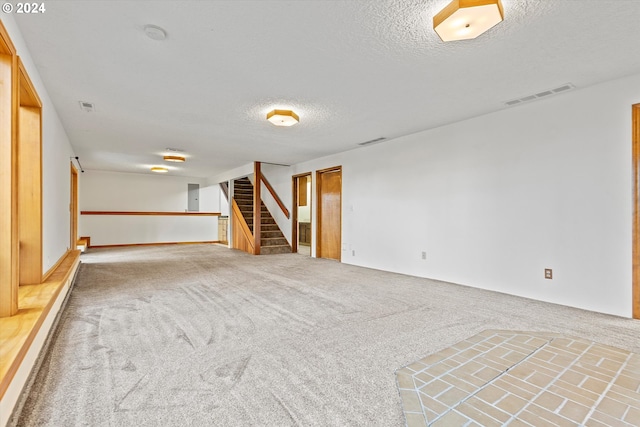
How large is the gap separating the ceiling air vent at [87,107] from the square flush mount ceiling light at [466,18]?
13.5 feet

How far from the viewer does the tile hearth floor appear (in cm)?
147

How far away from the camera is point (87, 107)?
3895mm

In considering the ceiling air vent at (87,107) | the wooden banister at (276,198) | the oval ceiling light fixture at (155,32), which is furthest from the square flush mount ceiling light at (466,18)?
the wooden banister at (276,198)

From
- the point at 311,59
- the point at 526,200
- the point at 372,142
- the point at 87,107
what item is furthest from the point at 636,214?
the point at 87,107

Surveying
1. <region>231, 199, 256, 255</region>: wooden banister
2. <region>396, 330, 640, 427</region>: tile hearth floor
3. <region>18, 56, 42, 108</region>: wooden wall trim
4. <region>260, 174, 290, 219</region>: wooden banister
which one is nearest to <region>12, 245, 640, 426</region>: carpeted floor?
<region>396, 330, 640, 427</region>: tile hearth floor

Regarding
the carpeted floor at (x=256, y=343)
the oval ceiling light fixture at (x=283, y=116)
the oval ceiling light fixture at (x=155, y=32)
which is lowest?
the carpeted floor at (x=256, y=343)

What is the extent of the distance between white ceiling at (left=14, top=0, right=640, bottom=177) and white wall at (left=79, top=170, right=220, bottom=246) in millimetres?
5853

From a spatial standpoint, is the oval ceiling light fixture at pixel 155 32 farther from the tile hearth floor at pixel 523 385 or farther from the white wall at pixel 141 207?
the white wall at pixel 141 207

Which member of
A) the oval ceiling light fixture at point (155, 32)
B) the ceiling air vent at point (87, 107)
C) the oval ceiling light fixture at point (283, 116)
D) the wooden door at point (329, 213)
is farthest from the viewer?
the wooden door at point (329, 213)

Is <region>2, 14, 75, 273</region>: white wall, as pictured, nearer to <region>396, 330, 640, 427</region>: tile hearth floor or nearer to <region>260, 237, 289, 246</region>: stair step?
<region>396, 330, 640, 427</region>: tile hearth floor

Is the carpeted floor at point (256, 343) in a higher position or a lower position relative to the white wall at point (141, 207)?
lower

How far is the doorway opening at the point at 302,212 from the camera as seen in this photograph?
8133mm

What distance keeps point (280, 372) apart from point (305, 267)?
391cm

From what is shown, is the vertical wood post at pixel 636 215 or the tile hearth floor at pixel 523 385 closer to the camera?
the tile hearth floor at pixel 523 385
